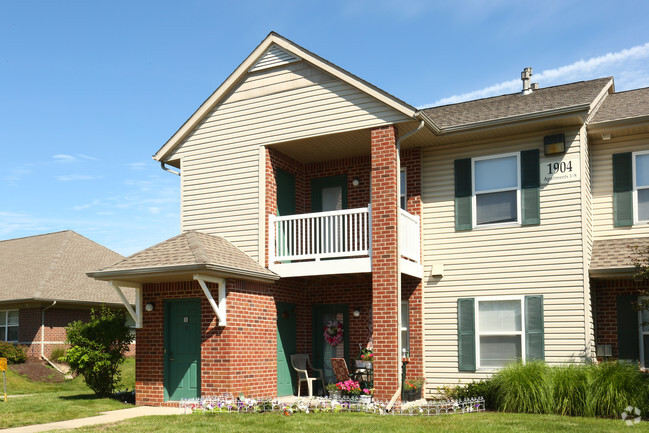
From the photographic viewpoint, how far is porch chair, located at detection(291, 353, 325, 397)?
14891mm

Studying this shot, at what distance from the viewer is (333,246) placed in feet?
48.0

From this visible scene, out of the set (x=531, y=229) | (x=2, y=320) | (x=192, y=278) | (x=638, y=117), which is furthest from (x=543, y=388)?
(x=2, y=320)

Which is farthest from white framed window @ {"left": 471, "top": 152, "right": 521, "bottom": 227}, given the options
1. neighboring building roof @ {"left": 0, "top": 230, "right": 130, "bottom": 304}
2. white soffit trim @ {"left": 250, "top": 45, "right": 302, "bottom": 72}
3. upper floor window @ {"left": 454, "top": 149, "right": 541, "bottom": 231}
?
neighboring building roof @ {"left": 0, "top": 230, "right": 130, "bottom": 304}

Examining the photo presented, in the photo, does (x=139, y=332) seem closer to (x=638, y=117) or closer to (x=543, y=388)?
(x=543, y=388)

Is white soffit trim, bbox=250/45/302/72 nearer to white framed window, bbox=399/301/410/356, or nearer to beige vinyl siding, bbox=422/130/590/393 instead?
beige vinyl siding, bbox=422/130/590/393

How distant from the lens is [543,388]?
38.4 feet

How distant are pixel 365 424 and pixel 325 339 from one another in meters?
5.90

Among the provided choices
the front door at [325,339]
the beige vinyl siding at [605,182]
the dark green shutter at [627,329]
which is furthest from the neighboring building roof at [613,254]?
the front door at [325,339]

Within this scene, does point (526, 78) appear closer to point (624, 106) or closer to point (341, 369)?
point (624, 106)

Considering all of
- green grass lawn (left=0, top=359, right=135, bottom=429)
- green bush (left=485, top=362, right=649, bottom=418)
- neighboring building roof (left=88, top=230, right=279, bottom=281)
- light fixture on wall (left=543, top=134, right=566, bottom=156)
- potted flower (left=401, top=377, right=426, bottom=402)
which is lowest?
green grass lawn (left=0, top=359, right=135, bottom=429)

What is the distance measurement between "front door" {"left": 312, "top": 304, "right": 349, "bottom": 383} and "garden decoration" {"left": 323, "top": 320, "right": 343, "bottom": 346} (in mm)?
62

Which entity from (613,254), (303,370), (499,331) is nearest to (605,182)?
(613,254)

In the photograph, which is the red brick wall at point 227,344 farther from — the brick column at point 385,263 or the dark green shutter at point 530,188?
the dark green shutter at point 530,188

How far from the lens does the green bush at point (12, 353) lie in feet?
76.5
